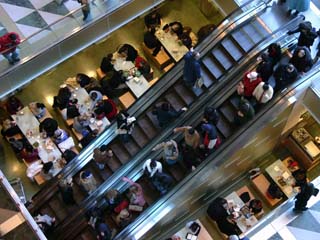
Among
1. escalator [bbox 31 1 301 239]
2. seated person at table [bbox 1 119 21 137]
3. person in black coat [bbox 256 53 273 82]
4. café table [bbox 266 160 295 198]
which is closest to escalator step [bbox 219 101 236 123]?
escalator [bbox 31 1 301 239]

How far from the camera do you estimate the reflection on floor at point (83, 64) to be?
20.4 metres

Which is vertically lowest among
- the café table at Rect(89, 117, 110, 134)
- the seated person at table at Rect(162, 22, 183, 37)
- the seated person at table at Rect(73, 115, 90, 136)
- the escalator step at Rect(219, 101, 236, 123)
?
the escalator step at Rect(219, 101, 236, 123)

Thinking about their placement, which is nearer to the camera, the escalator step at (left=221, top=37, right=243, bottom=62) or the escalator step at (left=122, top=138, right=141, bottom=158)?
the escalator step at (left=221, top=37, right=243, bottom=62)

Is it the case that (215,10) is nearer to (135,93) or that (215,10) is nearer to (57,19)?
(135,93)

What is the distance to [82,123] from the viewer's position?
1992 cm

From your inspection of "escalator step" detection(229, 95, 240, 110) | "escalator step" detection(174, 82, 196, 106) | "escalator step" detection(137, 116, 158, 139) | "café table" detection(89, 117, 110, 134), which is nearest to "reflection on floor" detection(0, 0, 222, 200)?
"café table" detection(89, 117, 110, 134)

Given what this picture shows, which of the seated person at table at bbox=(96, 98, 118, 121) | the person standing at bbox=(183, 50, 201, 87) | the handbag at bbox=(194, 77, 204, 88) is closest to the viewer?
the person standing at bbox=(183, 50, 201, 87)

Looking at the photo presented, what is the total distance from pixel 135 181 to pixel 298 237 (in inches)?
169

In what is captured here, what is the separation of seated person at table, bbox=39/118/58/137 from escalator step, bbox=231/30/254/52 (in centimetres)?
557

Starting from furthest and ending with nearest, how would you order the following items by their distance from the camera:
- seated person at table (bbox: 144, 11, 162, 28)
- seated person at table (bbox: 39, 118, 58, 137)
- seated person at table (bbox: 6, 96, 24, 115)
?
seated person at table (bbox: 144, 11, 162, 28) → seated person at table (bbox: 6, 96, 24, 115) → seated person at table (bbox: 39, 118, 58, 137)

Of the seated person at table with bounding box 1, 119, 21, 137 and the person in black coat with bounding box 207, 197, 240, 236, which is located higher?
the seated person at table with bounding box 1, 119, 21, 137

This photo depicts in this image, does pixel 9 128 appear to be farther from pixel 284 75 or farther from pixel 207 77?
pixel 284 75

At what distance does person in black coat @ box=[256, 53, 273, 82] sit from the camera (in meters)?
16.4

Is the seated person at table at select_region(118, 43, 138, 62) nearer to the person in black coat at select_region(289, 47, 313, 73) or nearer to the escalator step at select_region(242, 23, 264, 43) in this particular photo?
the escalator step at select_region(242, 23, 264, 43)
